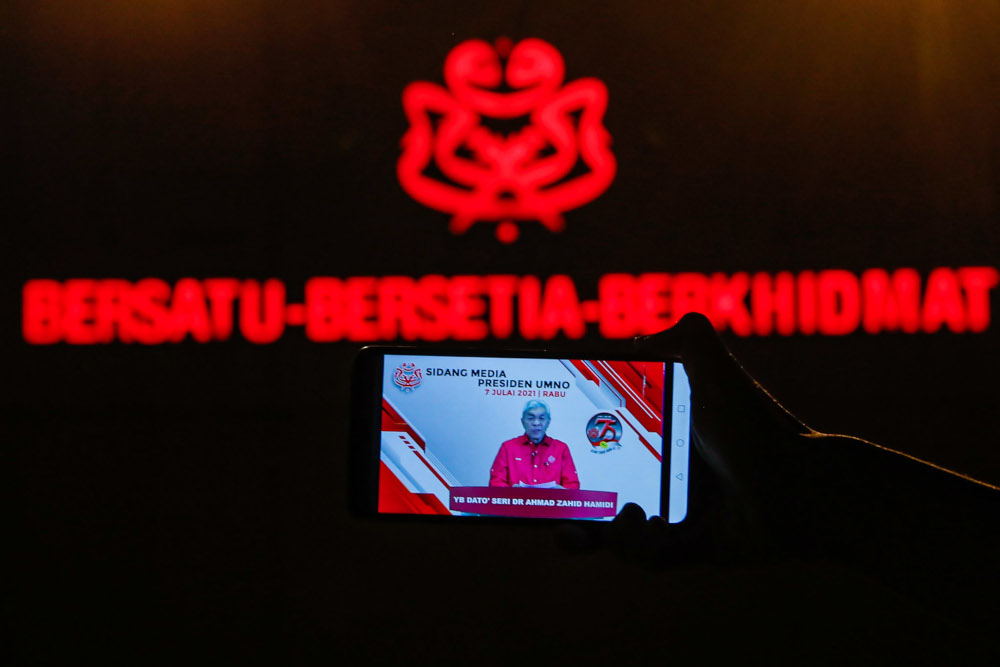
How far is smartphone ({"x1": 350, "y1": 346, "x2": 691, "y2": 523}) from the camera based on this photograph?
1.23m

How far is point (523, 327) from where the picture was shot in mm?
2549

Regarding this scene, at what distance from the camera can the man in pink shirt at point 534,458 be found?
4.10 ft

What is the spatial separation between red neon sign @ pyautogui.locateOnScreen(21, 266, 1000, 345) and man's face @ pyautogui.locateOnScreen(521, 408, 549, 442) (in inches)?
50.4

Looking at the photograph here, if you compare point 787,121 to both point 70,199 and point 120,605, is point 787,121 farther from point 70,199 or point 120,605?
point 120,605

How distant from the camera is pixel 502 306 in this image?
101 inches

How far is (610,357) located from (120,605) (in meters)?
2.51

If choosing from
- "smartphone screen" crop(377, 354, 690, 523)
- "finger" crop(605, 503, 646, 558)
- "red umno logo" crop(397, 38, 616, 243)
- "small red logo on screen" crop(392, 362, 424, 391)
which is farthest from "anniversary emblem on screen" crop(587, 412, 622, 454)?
"red umno logo" crop(397, 38, 616, 243)

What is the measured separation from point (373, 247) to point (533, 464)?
5.20 ft

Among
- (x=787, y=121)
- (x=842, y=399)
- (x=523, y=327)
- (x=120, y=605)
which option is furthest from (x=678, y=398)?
(x=120, y=605)

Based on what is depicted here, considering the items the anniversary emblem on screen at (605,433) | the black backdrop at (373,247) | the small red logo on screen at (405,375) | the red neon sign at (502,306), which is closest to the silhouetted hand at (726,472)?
the anniversary emblem on screen at (605,433)

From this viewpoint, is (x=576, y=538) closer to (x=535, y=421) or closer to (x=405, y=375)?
(x=535, y=421)

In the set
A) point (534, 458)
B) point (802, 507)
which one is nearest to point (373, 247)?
point (534, 458)

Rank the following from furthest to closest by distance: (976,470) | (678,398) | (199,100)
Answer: (199,100) < (976,470) < (678,398)

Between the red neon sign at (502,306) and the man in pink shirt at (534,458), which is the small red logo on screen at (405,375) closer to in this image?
the man in pink shirt at (534,458)
